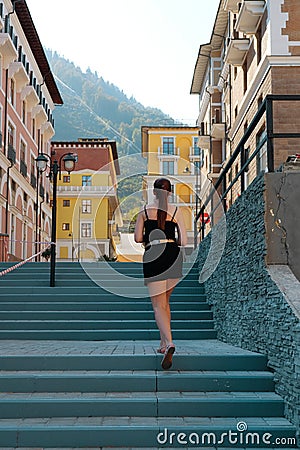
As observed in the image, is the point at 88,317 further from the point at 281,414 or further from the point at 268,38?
the point at 268,38

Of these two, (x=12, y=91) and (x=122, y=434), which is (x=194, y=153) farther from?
(x=122, y=434)

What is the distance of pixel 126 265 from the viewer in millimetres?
13266

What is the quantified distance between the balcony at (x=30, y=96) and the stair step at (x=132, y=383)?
33.5 metres

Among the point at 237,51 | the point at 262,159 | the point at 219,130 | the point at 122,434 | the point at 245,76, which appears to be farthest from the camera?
the point at 219,130

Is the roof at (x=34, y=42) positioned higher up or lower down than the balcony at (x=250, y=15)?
higher up

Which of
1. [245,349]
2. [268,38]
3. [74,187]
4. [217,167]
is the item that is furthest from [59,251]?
[245,349]

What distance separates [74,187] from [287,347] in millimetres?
61541

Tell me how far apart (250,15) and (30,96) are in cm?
2101

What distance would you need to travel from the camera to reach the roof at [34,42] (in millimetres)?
34125

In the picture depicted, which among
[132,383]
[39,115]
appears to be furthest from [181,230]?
[39,115]

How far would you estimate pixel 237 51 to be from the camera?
80.9 ft

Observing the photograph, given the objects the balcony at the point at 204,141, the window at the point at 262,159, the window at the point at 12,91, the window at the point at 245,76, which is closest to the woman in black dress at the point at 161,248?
the window at the point at 262,159

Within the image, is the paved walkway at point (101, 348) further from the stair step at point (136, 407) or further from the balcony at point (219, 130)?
the balcony at point (219, 130)

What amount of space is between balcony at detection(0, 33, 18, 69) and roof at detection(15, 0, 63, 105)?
11.1 ft
